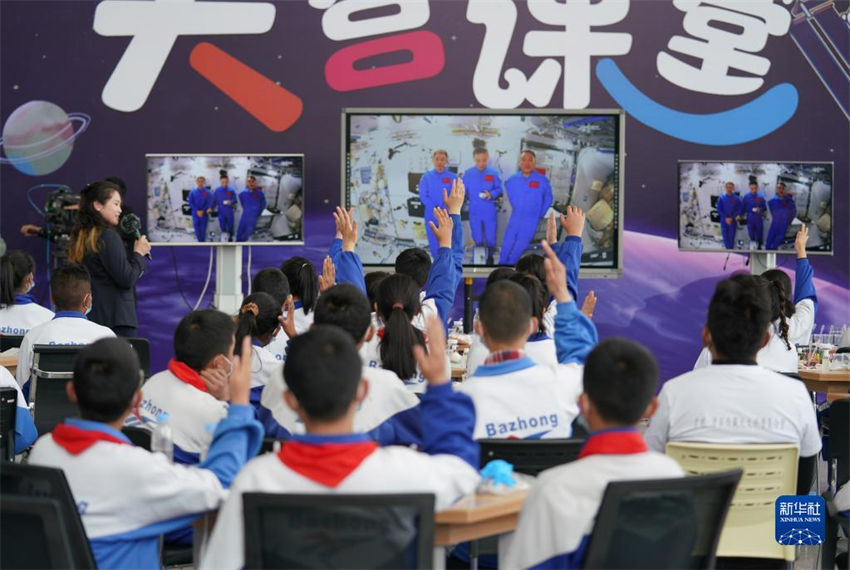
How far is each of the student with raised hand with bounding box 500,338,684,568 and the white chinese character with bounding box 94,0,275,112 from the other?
6635 mm

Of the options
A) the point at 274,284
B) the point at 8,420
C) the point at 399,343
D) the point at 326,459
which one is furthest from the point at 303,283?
the point at 326,459

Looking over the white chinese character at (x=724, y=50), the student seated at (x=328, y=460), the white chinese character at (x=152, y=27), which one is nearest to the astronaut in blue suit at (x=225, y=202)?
the white chinese character at (x=152, y=27)

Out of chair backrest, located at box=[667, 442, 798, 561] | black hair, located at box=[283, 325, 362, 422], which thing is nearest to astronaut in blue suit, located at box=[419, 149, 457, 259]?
chair backrest, located at box=[667, 442, 798, 561]

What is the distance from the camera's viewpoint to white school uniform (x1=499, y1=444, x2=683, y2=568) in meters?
2.11

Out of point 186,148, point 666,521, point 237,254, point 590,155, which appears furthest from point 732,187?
point 666,521

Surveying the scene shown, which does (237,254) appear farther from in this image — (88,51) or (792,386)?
(792,386)

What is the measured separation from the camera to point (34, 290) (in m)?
8.45

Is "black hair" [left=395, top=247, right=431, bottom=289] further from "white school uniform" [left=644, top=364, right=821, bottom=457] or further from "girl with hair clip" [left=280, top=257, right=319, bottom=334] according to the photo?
"white school uniform" [left=644, top=364, right=821, bottom=457]

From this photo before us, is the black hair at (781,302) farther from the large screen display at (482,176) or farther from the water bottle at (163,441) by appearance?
the water bottle at (163,441)

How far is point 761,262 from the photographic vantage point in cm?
789

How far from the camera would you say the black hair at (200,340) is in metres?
3.24

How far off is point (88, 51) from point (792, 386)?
687 cm

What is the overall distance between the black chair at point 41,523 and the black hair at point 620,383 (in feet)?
3.75

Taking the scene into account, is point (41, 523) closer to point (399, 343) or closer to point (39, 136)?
point (399, 343)
